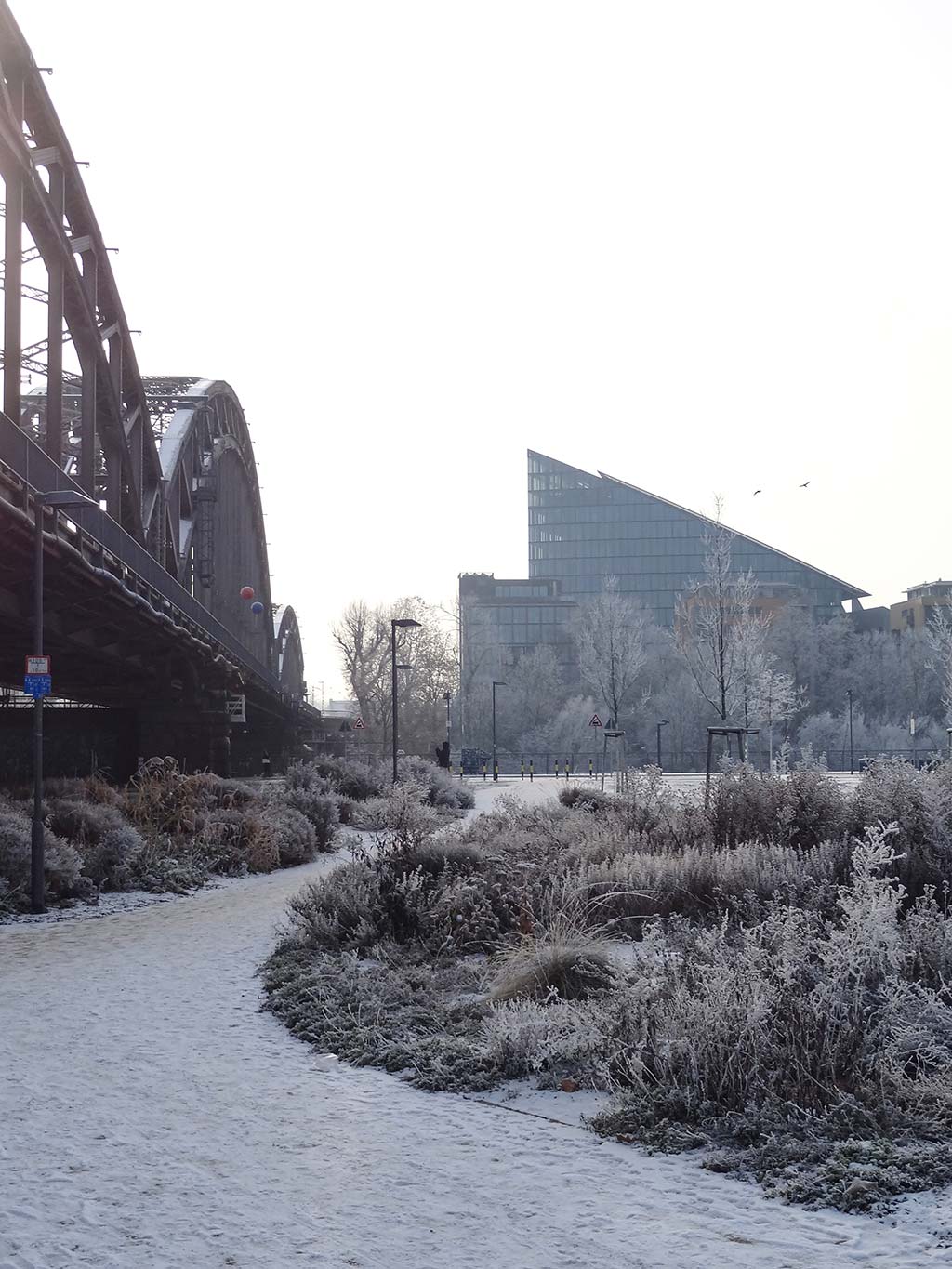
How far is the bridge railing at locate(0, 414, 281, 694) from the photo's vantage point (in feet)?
60.3

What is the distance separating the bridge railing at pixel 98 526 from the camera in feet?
60.3

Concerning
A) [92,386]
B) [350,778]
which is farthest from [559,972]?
[350,778]

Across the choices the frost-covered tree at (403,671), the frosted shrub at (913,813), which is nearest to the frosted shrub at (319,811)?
the frosted shrub at (913,813)

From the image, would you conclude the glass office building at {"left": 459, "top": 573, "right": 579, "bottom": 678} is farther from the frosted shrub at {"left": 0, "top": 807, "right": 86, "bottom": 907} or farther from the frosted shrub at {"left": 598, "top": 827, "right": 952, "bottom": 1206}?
the frosted shrub at {"left": 598, "top": 827, "right": 952, "bottom": 1206}

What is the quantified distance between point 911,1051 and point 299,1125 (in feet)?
10.9

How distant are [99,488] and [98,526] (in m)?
16.1

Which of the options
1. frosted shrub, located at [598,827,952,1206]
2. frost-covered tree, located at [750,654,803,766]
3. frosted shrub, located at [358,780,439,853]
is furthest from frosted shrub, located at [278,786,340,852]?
frost-covered tree, located at [750,654,803,766]

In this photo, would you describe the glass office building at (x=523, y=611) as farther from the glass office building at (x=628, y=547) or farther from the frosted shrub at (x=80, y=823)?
the frosted shrub at (x=80, y=823)

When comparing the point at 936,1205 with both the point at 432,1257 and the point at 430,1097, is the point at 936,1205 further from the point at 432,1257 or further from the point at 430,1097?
the point at 430,1097

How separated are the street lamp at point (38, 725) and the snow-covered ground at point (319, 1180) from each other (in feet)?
24.0

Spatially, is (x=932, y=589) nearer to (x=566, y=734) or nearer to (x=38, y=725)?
(x=566, y=734)

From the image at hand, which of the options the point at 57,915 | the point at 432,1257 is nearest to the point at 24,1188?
the point at 432,1257

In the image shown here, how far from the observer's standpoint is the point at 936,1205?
17.1 feet

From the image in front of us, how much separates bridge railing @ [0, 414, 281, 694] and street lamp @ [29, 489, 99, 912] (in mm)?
850
